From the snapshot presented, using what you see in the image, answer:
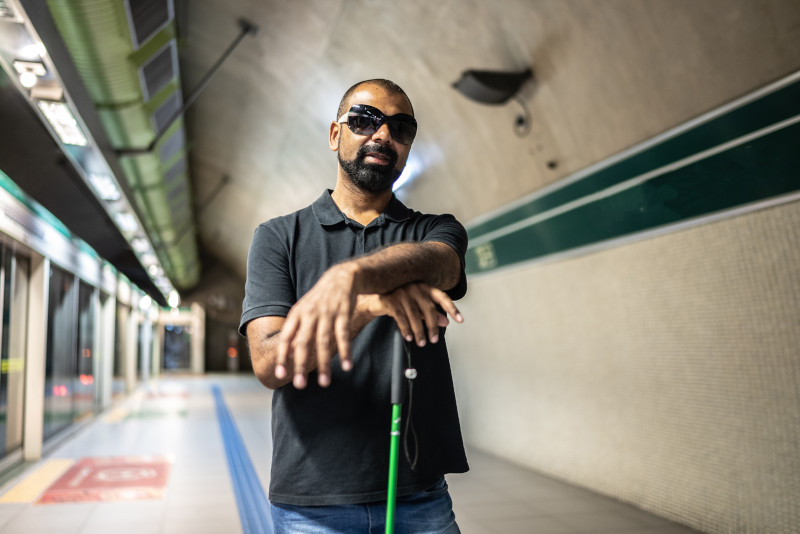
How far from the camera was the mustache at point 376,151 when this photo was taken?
1.18 m

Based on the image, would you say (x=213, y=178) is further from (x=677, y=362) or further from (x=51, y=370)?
(x=677, y=362)

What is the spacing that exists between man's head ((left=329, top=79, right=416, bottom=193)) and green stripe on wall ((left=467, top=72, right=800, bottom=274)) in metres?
2.64

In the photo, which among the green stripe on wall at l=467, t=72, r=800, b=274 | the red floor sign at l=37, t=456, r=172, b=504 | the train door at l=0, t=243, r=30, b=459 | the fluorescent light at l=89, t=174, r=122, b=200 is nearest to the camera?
the green stripe on wall at l=467, t=72, r=800, b=274

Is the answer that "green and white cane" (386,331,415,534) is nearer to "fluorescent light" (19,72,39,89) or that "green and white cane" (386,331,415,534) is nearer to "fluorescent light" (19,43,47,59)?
"fluorescent light" (19,43,47,59)

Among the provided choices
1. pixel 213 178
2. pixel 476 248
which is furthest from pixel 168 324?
pixel 476 248

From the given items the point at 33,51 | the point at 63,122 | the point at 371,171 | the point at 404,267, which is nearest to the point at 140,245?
the point at 63,122

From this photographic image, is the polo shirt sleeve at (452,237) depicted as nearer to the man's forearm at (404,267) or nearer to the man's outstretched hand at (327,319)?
the man's forearm at (404,267)

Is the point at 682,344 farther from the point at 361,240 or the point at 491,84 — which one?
the point at 361,240

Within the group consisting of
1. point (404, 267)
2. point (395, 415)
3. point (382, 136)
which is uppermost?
point (382, 136)

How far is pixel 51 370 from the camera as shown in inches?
310

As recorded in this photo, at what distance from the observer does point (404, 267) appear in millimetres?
947

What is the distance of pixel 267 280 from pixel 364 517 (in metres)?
0.42

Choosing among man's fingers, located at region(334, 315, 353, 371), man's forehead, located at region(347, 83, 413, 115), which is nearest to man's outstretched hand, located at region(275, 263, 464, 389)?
man's fingers, located at region(334, 315, 353, 371)

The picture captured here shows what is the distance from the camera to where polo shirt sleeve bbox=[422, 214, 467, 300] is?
1118 mm
